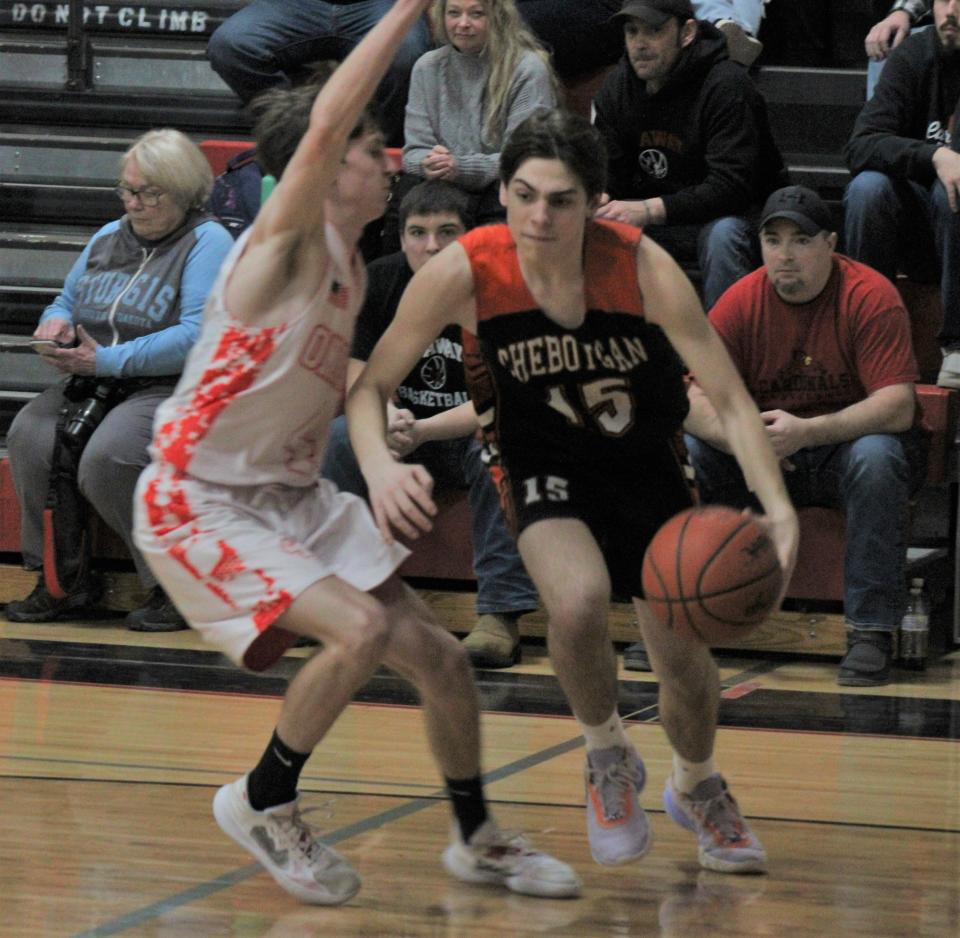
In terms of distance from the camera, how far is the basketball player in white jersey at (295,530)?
3.30 metres

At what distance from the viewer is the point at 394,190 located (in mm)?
6910

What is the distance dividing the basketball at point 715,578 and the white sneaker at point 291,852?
2.70ft

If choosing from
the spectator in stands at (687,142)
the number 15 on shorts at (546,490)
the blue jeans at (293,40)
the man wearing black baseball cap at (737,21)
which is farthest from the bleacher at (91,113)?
the number 15 on shorts at (546,490)

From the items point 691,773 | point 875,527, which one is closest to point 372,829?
point 691,773

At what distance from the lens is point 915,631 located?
5.70 m

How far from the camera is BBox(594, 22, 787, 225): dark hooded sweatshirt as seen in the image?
6.35 m

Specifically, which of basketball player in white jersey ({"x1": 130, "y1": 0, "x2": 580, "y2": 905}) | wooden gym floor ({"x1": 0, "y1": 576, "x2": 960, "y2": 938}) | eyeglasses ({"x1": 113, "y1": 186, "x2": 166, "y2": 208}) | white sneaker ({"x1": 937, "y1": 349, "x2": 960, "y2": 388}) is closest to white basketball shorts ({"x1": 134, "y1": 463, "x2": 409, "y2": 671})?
basketball player in white jersey ({"x1": 130, "y1": 0, "x2": 580, "y2": 905})

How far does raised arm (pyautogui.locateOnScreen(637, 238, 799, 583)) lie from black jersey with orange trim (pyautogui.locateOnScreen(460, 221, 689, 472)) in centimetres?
4

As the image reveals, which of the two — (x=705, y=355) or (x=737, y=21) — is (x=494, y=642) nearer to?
(x=705, y=355)

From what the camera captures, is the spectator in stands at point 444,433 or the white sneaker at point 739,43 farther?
the white sneaker at point 739,43

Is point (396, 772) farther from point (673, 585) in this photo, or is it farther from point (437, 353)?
point (437, 353)

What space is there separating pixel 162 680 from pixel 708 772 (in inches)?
90.3

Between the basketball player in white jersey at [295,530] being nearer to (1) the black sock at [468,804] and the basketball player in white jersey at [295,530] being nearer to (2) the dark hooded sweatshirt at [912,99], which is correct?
(1) the black sock at [468,804]

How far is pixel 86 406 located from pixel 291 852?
125 inches
